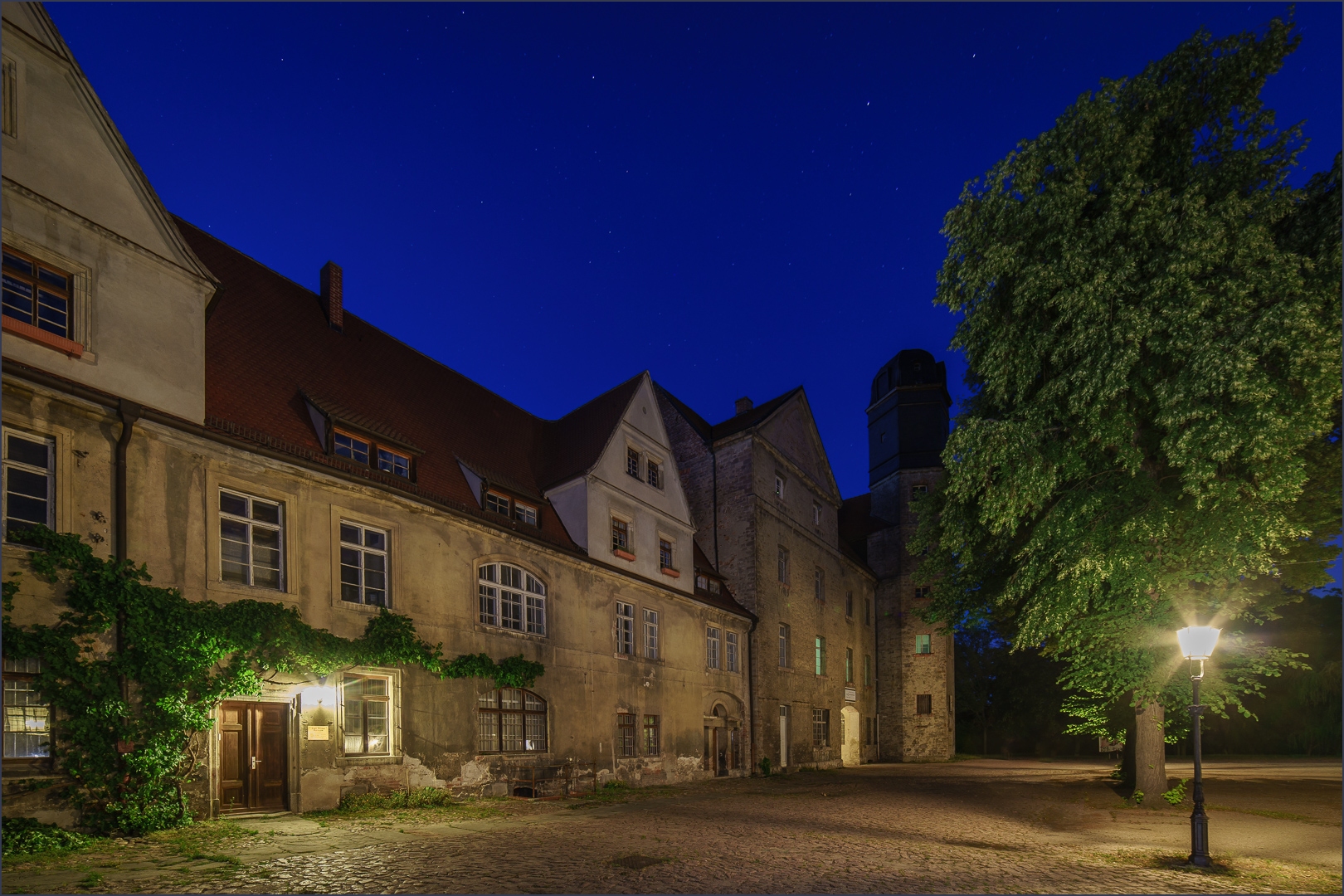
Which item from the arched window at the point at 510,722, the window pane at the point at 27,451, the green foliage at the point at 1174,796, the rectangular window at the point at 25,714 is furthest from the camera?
the arched window at the point at 510,722

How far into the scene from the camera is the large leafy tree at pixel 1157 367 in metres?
14.0

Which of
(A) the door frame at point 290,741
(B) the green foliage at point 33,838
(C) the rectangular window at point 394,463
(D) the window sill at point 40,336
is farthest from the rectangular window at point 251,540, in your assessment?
(B) the green foliage at point 33,838

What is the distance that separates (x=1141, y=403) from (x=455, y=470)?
1517 cm

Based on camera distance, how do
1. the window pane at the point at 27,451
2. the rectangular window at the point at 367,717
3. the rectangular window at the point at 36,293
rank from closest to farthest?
1. the window pane at the point at 27,451
2. the rectangular window at the point at 36,293
3. the rectangular window at the point at 367,717

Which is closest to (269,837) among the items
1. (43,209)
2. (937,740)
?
(43,209)

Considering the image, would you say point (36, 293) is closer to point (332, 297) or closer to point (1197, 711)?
point (332, 297)

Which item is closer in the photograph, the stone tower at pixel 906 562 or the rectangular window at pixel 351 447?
the rectangular window at pixel 351 447

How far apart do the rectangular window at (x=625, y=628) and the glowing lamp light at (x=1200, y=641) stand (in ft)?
50.0

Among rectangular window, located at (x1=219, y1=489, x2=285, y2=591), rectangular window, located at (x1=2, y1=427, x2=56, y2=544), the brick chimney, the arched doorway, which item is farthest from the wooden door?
the arched doorway

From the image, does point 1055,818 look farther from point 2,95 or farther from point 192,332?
point 2,95

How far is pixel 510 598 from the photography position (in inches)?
792

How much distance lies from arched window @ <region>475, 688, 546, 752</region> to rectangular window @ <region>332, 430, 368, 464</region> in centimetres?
600

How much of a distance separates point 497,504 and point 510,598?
2456 millimetres

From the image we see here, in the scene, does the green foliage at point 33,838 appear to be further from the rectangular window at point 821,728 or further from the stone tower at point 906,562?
the stone tower at point 906,562
